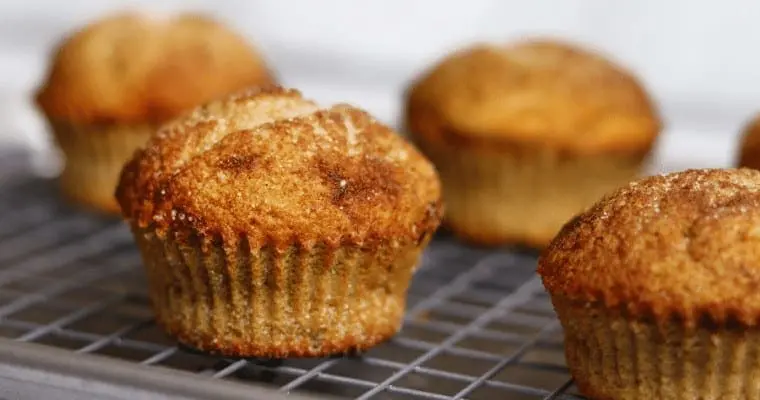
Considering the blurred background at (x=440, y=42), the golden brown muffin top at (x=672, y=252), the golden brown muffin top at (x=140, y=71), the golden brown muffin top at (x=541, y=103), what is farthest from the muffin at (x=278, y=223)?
the blurred background at (x=440, y=42)

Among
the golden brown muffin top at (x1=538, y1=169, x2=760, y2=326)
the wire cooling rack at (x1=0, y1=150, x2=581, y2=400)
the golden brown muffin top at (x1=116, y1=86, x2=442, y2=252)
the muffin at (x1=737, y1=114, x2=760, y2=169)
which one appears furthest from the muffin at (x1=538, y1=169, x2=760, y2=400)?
the muffin at (x1=737, y1=114, x2=760, y2=169)

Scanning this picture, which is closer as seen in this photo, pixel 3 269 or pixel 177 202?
pixel 177 202

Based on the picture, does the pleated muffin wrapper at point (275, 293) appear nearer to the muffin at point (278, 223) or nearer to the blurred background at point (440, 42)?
the muffin at point (278, 223)

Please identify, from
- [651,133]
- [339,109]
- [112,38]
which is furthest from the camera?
[112,38]

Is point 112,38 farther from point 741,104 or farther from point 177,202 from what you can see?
point 741,104

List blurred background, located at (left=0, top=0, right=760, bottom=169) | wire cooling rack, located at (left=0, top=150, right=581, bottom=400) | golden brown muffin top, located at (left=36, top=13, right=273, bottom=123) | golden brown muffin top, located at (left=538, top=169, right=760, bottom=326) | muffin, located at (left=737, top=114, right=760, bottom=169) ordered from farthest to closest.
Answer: blurred background, located at (left=0, top=0, right=760, bottom=169), golden brown muffin top, located at (left=36, top=13, right=273, bottom=123), muffin, located at (left=737, top=114, right=760, bottom=169), wire cooling rack, located at (left=0, top=150, right=581, bottom=400), golden brown muffin top, located at (left=538, top=169, right=760, bottom=326)

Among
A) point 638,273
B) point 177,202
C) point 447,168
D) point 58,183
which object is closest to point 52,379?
point 177,202

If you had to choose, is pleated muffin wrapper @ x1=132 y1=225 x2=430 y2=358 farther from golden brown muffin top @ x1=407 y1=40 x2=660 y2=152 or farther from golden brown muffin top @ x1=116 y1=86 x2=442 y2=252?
golden brown muffin top @ x1=407 y1=40 x2=660 y2=152
